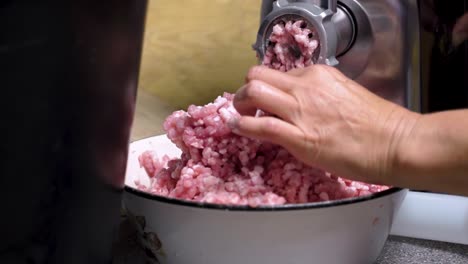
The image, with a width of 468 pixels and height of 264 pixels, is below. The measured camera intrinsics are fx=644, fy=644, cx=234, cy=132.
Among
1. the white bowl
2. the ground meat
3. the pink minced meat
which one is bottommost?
the white bowl

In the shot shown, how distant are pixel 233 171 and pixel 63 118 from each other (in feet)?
0.91

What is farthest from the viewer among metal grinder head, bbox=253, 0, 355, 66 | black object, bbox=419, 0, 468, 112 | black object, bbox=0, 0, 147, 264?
black object, bbox=419, 0, 468, 112

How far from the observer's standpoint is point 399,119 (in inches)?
25.1

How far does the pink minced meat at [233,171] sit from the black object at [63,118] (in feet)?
0.53

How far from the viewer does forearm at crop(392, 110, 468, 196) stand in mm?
606

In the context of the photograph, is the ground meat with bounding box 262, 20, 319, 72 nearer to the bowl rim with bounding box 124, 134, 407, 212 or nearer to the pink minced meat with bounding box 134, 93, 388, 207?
the pink minced meat with bounding box 134, 93, 388, 207

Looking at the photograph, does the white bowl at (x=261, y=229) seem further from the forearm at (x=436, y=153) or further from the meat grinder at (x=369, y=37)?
the meat grinder at (x=369, y=37)

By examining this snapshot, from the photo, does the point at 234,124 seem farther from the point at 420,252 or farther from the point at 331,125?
the point at 420,252

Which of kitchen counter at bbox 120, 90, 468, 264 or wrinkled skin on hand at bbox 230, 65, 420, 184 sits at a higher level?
wrinkled skin on hand at bbox 230, 65, 420, 184

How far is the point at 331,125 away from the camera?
0.64 meters

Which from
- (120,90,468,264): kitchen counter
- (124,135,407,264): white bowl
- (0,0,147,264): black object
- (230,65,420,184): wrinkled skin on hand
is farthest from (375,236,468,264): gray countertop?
(0,0,147,264): black object

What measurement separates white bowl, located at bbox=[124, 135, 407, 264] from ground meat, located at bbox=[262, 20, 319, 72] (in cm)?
20

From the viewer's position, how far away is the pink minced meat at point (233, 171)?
2.25ft

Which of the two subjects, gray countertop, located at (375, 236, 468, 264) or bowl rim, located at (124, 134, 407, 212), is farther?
gray countertop, located at (375, 236, 468, 264)
